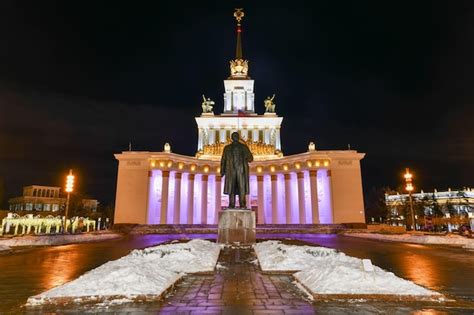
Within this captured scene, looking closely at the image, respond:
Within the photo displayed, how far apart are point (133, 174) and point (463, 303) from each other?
158 feet

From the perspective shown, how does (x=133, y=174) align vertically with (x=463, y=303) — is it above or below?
above

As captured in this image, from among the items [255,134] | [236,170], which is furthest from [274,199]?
[236,170]

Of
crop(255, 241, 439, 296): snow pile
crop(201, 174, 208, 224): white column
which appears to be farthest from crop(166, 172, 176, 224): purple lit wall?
crop(255, 241, 439, 296): snow pile

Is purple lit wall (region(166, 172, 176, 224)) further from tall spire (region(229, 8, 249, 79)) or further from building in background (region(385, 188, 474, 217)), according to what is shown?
building in background (region(385, 188, 474, 217))

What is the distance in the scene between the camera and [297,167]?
1954 inches

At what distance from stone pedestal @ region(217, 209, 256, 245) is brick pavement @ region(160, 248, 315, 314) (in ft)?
17.3

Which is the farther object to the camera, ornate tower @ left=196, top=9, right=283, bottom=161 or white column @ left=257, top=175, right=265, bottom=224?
ornate tower @ left=196, top=9, right=283, bottom=161

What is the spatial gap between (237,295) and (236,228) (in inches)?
324

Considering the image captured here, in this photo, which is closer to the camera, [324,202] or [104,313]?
[104,313]

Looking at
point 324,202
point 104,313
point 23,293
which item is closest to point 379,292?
point 104,313

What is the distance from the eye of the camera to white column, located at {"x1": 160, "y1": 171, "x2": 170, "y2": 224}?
46.8m

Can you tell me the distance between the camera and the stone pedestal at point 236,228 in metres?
14.1

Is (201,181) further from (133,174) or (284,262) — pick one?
(284,262)

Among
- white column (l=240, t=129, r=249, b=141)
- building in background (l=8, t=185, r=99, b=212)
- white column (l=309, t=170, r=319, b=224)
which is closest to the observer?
white column (l=309, t=170, r=319, b=224)
